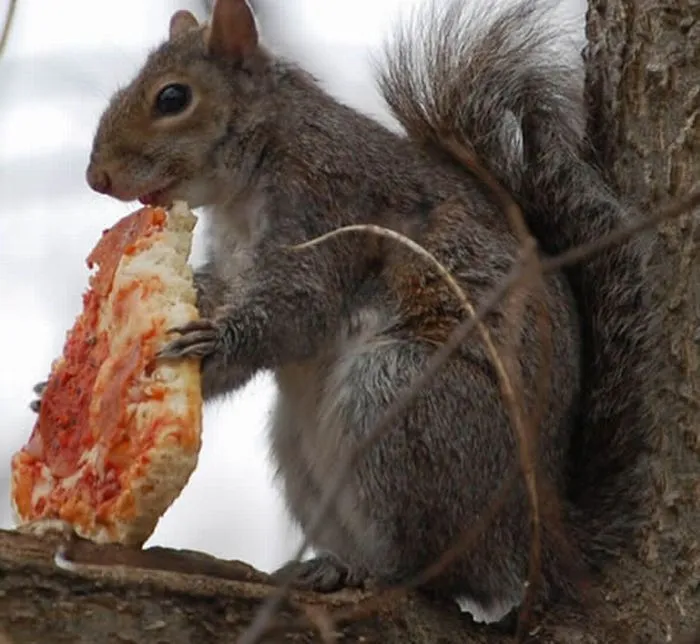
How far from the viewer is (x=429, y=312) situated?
1743 millimetres

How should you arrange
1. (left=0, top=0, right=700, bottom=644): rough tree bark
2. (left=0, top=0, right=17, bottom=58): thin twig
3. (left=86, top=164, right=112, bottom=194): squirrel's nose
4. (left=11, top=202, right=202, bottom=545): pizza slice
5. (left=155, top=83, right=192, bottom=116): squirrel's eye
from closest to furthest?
(left=0, top=0, right=17, bottom=58): thin twig, (left=0, top=0, right=700, bottom=644): rough tree bark, (left=11, top=202, right=202, bottom=545): pizza slice, (left=86, top=164, right=112, bottom=194): squirrel's nose, (left=155, top=83, right=192, bottom=116): squirrel's eye

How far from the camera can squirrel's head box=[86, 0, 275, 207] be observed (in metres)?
1.88

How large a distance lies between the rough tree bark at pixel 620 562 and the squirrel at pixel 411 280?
44 millimetres

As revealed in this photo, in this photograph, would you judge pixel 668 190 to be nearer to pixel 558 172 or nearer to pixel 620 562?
pixel 558 172

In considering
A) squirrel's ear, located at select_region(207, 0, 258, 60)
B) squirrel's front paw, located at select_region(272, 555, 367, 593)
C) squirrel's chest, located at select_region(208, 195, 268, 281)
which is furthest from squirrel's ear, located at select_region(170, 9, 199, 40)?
squirrel's front paw, located at select_region(272, 555, 367, 593)

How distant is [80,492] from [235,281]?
457 mm

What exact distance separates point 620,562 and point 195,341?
536 mm

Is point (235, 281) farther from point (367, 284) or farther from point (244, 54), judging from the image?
point (244, 54)

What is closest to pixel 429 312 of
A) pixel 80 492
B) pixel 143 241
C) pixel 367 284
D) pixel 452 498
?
pixel 367 284

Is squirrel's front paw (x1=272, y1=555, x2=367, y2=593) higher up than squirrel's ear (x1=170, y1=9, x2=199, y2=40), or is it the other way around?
squirrel's ear (x1=170, y1=9, x2=199, y2=40)

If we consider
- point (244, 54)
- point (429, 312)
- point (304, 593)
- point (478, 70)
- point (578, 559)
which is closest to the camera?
point (304, 593)

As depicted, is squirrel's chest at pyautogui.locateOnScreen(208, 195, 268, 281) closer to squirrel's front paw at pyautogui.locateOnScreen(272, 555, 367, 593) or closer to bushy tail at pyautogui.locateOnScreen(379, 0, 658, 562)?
bushy tail at pyautogui.locateOnScreen(379, 0, 658, 562)

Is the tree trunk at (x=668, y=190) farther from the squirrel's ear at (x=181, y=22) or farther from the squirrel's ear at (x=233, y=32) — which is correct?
the squirrel's ear at (x=181, y=22)

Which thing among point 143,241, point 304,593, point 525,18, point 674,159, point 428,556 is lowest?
point 304,593
